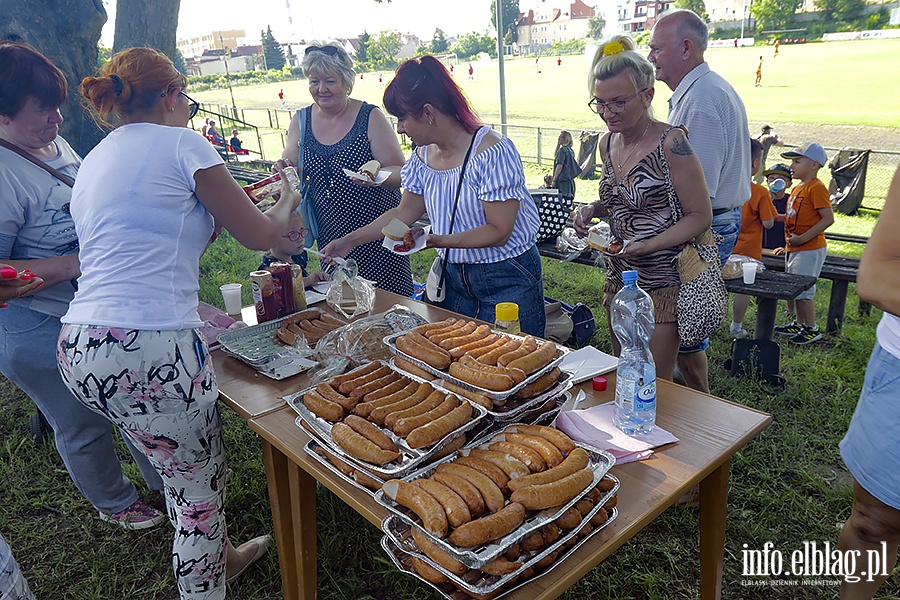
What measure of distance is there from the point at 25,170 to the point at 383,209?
1.96m

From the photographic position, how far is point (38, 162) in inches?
96.8

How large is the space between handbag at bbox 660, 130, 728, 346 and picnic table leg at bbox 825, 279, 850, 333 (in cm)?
297

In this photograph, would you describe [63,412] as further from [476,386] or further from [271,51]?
[271,51]

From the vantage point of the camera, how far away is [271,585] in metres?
2.73

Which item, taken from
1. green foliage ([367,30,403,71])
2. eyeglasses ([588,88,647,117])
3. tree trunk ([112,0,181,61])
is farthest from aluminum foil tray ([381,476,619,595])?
green foliage ([367,30,403,71])

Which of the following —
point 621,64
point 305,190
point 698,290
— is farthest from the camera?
point 305,190

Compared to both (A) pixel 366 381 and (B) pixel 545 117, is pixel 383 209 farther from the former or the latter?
(B) pixel 545 117

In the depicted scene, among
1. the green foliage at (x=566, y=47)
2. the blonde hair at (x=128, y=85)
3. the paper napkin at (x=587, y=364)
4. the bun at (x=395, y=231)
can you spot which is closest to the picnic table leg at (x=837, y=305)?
the paper napkin at (x=587, y=364)

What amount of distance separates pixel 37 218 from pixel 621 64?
8.67ft

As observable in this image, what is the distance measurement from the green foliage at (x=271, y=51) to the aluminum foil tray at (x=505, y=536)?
58770 mm

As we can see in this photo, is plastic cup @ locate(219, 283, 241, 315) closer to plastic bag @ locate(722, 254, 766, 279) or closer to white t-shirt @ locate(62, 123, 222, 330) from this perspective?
white t-shirt @ locate(62, 123, 222, 330)

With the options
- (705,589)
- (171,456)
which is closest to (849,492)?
(705,589)

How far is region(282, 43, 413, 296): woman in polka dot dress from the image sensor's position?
3613mm

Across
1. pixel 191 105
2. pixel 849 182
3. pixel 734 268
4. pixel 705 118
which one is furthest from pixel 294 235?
pixel 849 182
